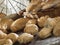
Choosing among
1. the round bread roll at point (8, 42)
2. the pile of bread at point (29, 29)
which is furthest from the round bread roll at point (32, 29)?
the round bread roll at point (8, 42)

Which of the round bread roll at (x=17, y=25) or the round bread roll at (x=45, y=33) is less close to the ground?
the round bread roll at (x=17, y=25)

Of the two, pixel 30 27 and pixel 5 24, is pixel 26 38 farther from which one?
pixel 5 24

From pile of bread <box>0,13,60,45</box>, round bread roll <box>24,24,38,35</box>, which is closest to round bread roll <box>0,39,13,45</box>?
pile of bread <box>0,13,60,45</box>

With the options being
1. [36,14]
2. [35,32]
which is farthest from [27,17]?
[35,32]

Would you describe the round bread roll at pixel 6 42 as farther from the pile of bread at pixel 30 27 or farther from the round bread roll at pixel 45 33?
the round bread roll at pixel 45 33

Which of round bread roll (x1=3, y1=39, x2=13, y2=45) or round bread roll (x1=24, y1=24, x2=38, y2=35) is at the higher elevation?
round bread roll (x1=24, y1=24, x2=38, y2=35)

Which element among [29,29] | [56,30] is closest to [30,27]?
[29,29]

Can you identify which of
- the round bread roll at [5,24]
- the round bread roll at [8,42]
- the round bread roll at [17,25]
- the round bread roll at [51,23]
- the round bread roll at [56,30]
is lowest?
the round bread roll at [8,42]

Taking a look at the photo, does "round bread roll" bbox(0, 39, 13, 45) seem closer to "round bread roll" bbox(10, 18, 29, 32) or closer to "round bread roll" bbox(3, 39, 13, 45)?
"round bread roll" bbox(3, 39, 13, 45)

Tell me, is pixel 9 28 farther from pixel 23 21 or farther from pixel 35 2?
pixel 35 2
